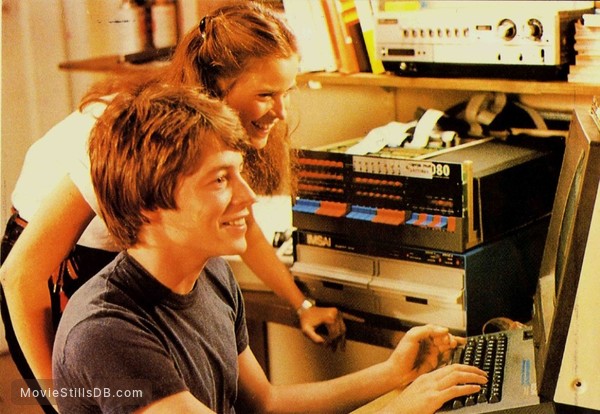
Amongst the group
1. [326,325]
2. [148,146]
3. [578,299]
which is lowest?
[326,325]

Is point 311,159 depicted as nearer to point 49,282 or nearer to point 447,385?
point 49,282

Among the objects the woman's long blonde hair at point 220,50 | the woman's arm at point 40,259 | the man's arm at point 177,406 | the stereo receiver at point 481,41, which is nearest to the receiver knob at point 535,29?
the stereo receiver at point 481,41

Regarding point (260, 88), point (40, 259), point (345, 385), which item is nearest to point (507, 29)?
point (260, 88)

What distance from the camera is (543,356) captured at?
1.38 m

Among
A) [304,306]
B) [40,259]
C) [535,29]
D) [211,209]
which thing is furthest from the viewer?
[304,306]

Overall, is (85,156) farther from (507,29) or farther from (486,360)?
(507,29)

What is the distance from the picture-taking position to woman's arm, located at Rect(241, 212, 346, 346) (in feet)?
7.09

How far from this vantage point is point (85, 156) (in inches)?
66.0

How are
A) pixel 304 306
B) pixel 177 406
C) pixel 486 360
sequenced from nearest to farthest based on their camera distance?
1. pixel 177 406
2. pixel 486 360
3. pixel 304 306

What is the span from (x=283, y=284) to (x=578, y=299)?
1.01 metres

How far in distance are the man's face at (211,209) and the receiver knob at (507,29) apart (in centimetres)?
93

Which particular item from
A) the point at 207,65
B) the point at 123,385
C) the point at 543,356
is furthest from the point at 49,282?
the point at 543,356

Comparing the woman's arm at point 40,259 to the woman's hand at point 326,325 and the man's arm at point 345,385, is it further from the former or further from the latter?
the woman's hand at point 326,325

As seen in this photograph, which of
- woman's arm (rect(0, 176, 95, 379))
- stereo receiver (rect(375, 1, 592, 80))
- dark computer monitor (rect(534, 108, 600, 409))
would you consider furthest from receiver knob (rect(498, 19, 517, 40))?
woman's arm (rect(0, 176, 95, 379))
